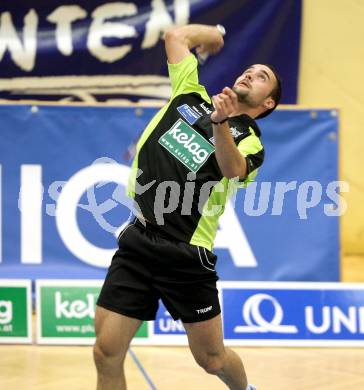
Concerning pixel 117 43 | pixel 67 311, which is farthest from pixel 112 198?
pixel 117 43

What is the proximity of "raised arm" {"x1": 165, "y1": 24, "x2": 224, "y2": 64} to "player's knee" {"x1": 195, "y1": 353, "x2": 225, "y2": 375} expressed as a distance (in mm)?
1292

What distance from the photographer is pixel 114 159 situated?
582 centimetres

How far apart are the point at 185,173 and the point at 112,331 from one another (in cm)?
72

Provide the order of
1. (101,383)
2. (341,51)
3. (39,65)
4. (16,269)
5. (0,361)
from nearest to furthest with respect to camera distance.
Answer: (101,383) < (0,361) < (16,269) < (39,65) < (341,51)

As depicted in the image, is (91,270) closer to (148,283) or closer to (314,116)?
(314,116)

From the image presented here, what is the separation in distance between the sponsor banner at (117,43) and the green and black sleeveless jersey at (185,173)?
13.9 feet

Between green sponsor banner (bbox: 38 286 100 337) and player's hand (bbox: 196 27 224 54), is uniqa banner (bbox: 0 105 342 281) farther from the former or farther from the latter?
player's hand (bbox: 196 27 224 54)

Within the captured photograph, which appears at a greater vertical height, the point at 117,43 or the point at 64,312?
the point at 117,43

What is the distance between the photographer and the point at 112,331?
337 cm

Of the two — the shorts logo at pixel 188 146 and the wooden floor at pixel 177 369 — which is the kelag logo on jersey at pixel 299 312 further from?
the shorts logo at pixel 188 146

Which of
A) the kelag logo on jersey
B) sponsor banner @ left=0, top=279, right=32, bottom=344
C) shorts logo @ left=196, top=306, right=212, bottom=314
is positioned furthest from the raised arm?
sponsor banner @ left=0, top=279, right=32, bottom=344

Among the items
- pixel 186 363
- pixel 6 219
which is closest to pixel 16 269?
pixel 6 219

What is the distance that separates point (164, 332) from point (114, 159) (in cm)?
130

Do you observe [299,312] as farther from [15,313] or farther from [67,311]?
[15,313]
